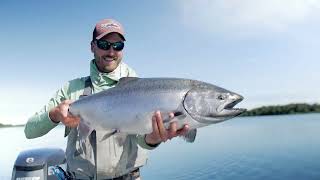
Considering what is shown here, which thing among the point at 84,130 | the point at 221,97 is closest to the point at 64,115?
the point at 84,130

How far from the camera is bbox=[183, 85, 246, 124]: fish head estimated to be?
4398 millimetres

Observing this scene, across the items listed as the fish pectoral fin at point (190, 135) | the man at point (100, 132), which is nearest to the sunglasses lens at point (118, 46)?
the man at point (100, 132)

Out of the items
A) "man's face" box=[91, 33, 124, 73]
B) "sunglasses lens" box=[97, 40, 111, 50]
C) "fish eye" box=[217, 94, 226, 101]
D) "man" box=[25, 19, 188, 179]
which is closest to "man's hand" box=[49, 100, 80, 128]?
Answer: "man" box=[25, 19, 188, 179]

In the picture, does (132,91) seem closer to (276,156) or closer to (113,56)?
(113,56)

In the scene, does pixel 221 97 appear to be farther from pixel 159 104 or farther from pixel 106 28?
pixel 106 28

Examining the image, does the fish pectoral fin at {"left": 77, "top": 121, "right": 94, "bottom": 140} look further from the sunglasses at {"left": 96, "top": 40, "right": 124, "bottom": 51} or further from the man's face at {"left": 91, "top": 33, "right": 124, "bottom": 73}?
the sunglasses at {"left": 96, "top": 40, "right": 124, "bottom": 51}

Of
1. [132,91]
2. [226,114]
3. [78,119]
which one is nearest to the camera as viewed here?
[226,114]

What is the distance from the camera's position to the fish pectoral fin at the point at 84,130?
4988mm

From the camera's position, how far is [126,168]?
525cm

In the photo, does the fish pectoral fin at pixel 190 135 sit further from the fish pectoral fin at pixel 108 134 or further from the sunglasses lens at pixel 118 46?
the sunglasses lens at pixel 118 46

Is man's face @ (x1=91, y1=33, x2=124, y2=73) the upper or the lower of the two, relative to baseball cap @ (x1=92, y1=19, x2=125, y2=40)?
lower

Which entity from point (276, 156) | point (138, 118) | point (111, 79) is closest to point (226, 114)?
point (138, 118)

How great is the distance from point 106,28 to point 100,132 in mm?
1413

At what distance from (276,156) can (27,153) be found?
2540 centimetres
